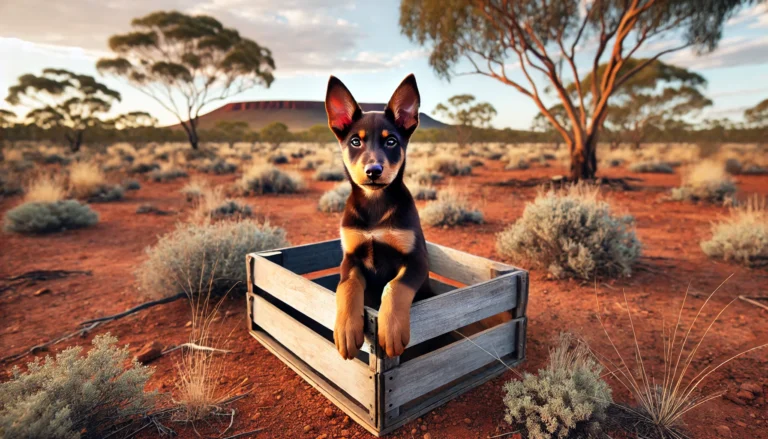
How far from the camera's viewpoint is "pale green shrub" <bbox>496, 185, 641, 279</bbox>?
493cm

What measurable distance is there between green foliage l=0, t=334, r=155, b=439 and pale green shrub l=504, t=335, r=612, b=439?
88.9 inches

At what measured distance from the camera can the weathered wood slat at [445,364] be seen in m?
2.30

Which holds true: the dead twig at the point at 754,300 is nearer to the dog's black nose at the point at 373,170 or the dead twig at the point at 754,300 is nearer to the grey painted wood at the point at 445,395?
the grey painted wood at the point at 445,395

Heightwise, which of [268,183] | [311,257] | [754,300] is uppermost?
[268,183]

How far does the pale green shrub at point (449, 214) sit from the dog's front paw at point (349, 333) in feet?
19.7

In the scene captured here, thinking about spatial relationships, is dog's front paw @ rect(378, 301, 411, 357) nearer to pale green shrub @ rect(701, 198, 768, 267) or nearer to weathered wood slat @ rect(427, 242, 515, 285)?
weathered wood slat @ rect(427, 242, 515, 285)

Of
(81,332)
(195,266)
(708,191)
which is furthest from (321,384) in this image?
(708,191)

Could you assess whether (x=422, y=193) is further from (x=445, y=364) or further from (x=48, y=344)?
(x=48, y=344)

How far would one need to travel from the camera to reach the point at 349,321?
2.05 m

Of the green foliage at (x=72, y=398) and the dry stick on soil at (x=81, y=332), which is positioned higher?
the green foliage at (x=72, y=398)

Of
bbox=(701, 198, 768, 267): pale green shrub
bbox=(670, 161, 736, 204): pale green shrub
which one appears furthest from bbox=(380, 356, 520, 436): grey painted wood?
bbox=(670, 161, 736, 204): pale green shrub

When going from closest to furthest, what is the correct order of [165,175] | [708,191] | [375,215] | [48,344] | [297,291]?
[375,215] → [297,291] → [48,344] → [708,191] → [165,175]

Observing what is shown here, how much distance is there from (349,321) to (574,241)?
420 centimetres

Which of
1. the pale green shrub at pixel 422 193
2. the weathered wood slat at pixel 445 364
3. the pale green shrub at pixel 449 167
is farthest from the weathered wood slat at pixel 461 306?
the pale green shrub at pixel 449 167
